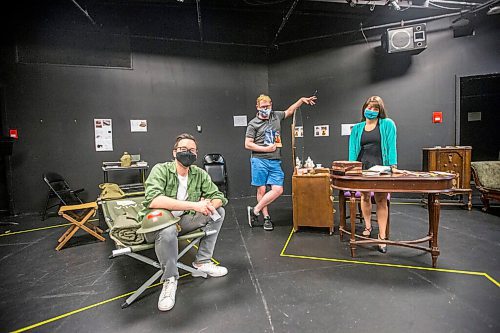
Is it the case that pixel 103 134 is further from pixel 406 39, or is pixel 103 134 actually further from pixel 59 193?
pixel 406 39

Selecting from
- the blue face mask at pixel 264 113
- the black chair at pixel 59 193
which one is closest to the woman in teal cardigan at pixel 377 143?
the blue face mask at pixel 264 113

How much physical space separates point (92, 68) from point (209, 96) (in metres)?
2.14

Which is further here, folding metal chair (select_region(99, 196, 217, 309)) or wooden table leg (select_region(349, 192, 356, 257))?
wooden table leg (select_region(349, 192, 356, 257))

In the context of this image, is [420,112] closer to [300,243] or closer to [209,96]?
[300,243]

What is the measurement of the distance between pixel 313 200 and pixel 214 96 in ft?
10.9

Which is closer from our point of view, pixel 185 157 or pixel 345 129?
pixel 185 157

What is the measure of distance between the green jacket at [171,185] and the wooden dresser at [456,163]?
3.74 metres

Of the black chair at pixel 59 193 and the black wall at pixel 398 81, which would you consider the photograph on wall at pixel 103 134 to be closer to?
the black chair at pixel 59 193

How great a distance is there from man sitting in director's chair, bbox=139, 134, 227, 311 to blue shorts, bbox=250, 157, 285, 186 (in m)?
1.20

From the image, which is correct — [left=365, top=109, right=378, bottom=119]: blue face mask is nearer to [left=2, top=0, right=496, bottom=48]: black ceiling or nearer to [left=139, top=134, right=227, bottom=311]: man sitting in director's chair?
[left=139, top=134, right=227, bottom=311]: man sitting in director's chair

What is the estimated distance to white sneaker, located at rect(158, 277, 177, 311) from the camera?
1779 mm

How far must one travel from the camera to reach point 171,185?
206 cm

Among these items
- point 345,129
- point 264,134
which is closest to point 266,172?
point 264,134

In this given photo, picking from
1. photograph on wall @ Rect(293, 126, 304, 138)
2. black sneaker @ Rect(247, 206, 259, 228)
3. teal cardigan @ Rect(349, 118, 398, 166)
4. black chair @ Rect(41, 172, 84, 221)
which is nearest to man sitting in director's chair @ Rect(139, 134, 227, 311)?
black sneaker @ Rect(247, 206, 259, 228)
